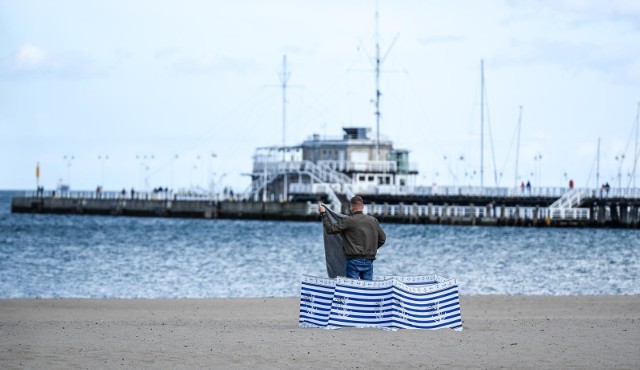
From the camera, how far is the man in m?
16.5

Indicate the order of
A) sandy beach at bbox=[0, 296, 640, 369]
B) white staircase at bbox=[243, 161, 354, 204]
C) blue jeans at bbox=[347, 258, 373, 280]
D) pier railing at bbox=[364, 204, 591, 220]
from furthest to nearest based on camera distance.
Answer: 1. white staircase at bbox=[243, 161, 354, 204]
2. pier railing at bbox=[364, 204, 591, 220]
3. blue jeans at bbox=[347, 258, 373, 280]
4. sandy beach at bbox=[0, 296, 640, 369]

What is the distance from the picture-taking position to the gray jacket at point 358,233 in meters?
16.5

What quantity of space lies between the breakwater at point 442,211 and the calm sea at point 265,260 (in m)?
3.78

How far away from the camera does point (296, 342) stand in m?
15.3

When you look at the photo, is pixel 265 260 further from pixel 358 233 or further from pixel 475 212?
pixel 475 212

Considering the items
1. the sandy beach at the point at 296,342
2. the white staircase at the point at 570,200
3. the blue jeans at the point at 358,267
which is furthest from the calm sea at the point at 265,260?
the blue jeans at the point at 358,267

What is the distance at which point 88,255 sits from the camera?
4897 cm

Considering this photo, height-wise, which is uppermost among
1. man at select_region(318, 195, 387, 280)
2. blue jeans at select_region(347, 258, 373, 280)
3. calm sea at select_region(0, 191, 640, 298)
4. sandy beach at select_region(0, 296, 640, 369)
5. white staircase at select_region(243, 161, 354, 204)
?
white staircase at select_region(243, 161, 354, 204)

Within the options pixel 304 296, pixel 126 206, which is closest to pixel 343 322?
pixel 304 296

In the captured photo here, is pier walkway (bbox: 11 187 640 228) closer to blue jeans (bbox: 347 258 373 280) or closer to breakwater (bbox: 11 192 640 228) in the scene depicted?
breakwater (bbox: 11 192 640 228)

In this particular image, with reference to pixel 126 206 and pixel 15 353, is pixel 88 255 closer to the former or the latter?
pixel 15 353

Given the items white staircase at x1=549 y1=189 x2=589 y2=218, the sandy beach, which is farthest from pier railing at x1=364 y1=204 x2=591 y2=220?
the sandy beach

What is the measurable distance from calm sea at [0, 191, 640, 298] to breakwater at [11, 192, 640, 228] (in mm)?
3778

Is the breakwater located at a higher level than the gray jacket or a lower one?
lower
